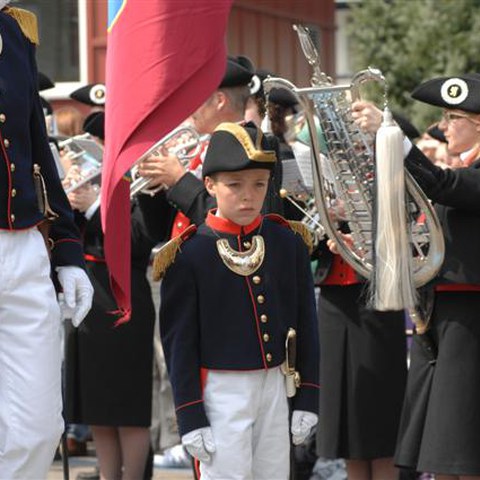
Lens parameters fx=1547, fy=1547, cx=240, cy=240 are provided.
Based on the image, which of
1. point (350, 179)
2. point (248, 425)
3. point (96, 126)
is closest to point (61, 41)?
point (96, 126)

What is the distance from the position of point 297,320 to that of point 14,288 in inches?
52.7

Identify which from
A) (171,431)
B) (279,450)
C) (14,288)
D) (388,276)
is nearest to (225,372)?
(279,450)

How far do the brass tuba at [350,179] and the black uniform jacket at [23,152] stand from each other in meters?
1.03

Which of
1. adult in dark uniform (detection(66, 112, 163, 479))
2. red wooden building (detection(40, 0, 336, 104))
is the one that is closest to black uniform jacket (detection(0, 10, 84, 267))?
adult in dark uniform (detection(66, 112, 163, 479))

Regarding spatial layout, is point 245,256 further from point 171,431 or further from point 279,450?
point 171,431

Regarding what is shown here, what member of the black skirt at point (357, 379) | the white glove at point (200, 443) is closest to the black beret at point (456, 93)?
the black skirt at point (357, 379)

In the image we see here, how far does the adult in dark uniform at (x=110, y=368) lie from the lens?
293 inches

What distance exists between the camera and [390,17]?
22.3 m

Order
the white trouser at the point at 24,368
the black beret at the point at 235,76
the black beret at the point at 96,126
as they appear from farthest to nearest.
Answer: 1. the black beret at the point at 96,126
2. the black beret at the point at 235,76
3. the white trouser at the point at 24,368

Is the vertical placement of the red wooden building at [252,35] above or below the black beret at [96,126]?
above

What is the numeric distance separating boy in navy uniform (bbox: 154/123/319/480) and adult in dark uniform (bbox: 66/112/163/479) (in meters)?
1.88

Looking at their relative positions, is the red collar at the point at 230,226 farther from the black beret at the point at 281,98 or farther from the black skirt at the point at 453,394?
the black beret at the point at 281,98

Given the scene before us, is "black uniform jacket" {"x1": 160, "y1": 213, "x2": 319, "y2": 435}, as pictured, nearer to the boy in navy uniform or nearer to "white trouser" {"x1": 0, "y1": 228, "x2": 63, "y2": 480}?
the boy in navy uniform

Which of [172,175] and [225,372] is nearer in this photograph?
[225,372]
